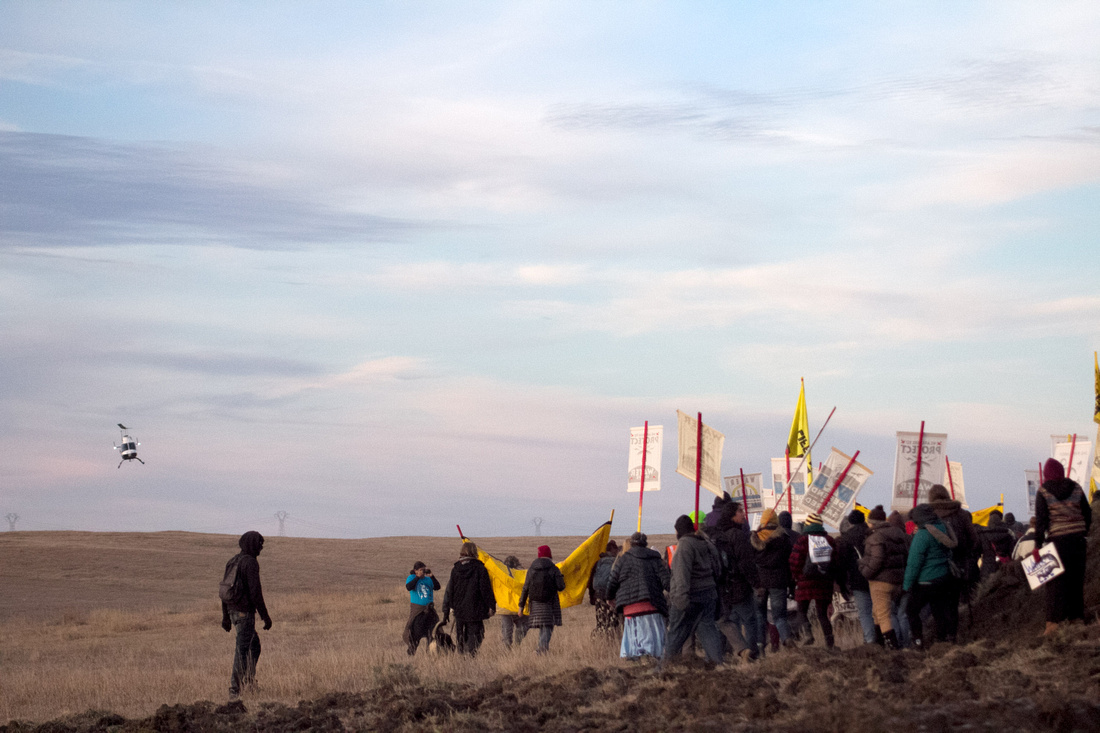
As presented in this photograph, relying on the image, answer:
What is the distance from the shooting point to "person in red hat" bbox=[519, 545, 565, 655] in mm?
16172

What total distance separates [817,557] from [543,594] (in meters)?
4.44

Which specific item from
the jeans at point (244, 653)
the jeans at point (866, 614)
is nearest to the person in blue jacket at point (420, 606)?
the jeans at point (244, 653)

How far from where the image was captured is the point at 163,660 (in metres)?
22.0

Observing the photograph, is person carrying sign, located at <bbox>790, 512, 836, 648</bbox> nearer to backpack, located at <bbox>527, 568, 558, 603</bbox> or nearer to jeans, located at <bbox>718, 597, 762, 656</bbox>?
jeans, located at <bbox>718, 597, 762, 656</bbox>

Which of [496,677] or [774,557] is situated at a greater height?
[774,557]

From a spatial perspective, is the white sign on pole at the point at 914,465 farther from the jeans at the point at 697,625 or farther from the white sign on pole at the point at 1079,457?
the jeans at the point at 697,625

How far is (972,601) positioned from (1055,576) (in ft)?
12.7

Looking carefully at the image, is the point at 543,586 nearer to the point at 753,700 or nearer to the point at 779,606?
the point at 779,606

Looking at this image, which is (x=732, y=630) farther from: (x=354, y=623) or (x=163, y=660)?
(x=354, y=623)

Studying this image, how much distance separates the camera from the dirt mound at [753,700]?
8578 millimetres

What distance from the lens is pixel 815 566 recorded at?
13367 mm

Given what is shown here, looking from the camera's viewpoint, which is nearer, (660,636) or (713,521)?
(660,636)

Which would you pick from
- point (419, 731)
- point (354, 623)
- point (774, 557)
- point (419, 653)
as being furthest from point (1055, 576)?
point (354, 623)

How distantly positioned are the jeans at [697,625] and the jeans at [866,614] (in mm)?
1735
